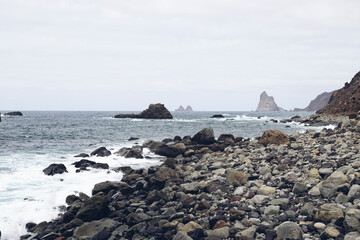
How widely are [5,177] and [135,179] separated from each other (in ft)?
22.4

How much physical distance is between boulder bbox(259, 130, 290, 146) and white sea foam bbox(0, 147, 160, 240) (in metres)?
7.68

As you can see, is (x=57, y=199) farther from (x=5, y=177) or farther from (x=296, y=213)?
(x=296, y=213)

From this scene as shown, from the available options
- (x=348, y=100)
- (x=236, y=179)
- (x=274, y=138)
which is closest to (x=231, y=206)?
(x=236, y=179)

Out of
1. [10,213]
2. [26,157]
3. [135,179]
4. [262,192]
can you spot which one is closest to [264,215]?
[262,192]

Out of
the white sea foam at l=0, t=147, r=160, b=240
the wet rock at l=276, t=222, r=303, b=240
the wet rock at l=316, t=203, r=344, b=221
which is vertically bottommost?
the white sea foam at l=0, t=147, r=160, b=240

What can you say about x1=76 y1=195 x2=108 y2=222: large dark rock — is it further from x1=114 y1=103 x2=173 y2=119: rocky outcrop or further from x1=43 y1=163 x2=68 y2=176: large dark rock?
x1=114 y1=103 x2=173 y2=119: rocky outcrop

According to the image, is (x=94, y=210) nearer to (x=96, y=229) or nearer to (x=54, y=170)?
(x=96, y=229)

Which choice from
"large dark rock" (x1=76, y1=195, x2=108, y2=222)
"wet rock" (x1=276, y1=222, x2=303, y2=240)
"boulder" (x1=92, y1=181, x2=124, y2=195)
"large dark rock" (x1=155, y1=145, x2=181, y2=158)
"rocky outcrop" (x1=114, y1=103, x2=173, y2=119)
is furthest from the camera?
"rocky outcrop" (x1=114, y1=103, x2=173, y2=119)

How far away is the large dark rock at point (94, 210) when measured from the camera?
869 cm

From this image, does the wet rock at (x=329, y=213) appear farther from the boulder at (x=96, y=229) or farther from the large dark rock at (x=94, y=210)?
the large dark rock at (x=94, y=210)

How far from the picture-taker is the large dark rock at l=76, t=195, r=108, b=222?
28.5ft

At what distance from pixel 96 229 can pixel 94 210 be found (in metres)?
1.05

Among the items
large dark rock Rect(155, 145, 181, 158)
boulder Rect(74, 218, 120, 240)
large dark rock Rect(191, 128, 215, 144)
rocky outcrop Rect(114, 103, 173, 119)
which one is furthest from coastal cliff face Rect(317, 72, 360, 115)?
rocky outcrop Rect(114, 103, 173, 119)

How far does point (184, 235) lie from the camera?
664 centimetres
